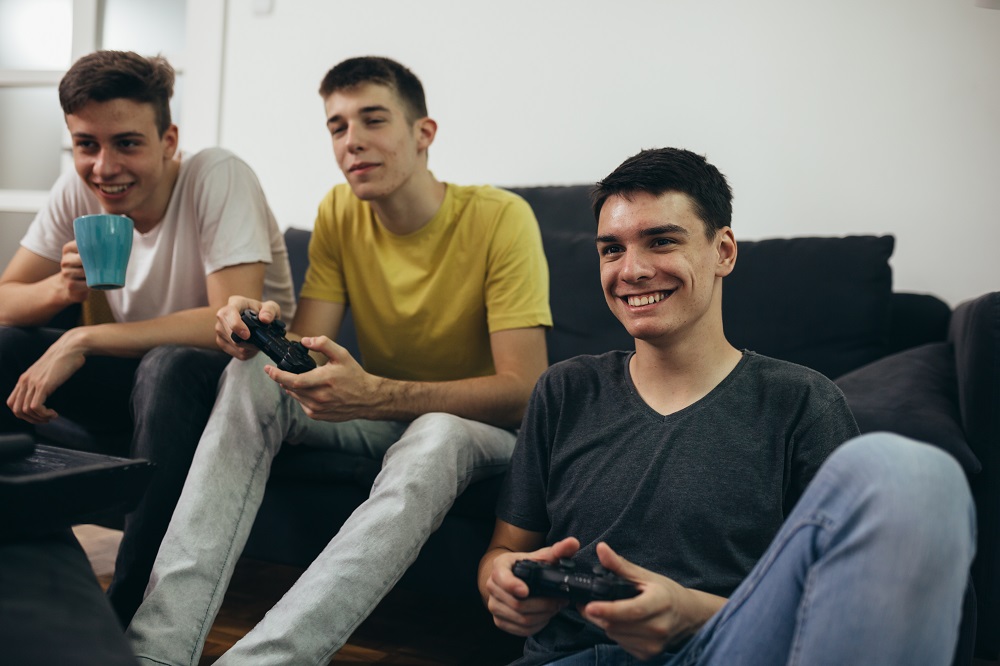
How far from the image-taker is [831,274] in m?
1.94

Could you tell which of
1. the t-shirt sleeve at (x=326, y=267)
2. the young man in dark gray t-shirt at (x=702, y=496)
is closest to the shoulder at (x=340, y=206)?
the t-shirt sleeve at (x=326, y=267)

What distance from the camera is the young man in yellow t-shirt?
122 cm

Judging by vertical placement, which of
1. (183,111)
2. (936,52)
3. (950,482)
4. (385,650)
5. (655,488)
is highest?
(936,52)

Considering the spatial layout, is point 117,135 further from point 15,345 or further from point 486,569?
point 486,569

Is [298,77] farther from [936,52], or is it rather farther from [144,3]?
[936,52]

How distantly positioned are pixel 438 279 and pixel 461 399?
289 mm

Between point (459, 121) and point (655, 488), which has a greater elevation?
point (459, 121)

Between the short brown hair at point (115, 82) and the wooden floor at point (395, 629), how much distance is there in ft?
3.20

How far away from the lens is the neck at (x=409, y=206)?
5.91 ft

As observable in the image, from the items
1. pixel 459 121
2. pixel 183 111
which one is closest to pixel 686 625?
→ pixel 459 121

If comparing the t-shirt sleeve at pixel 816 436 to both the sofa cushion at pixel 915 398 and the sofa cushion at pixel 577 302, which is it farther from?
the sofa cushion at pixel 577 302

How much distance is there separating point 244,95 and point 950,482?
9.17 ft

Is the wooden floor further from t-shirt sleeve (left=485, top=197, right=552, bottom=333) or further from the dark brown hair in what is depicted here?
the dark brown hair

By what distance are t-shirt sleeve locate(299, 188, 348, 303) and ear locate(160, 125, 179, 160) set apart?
0.33m
